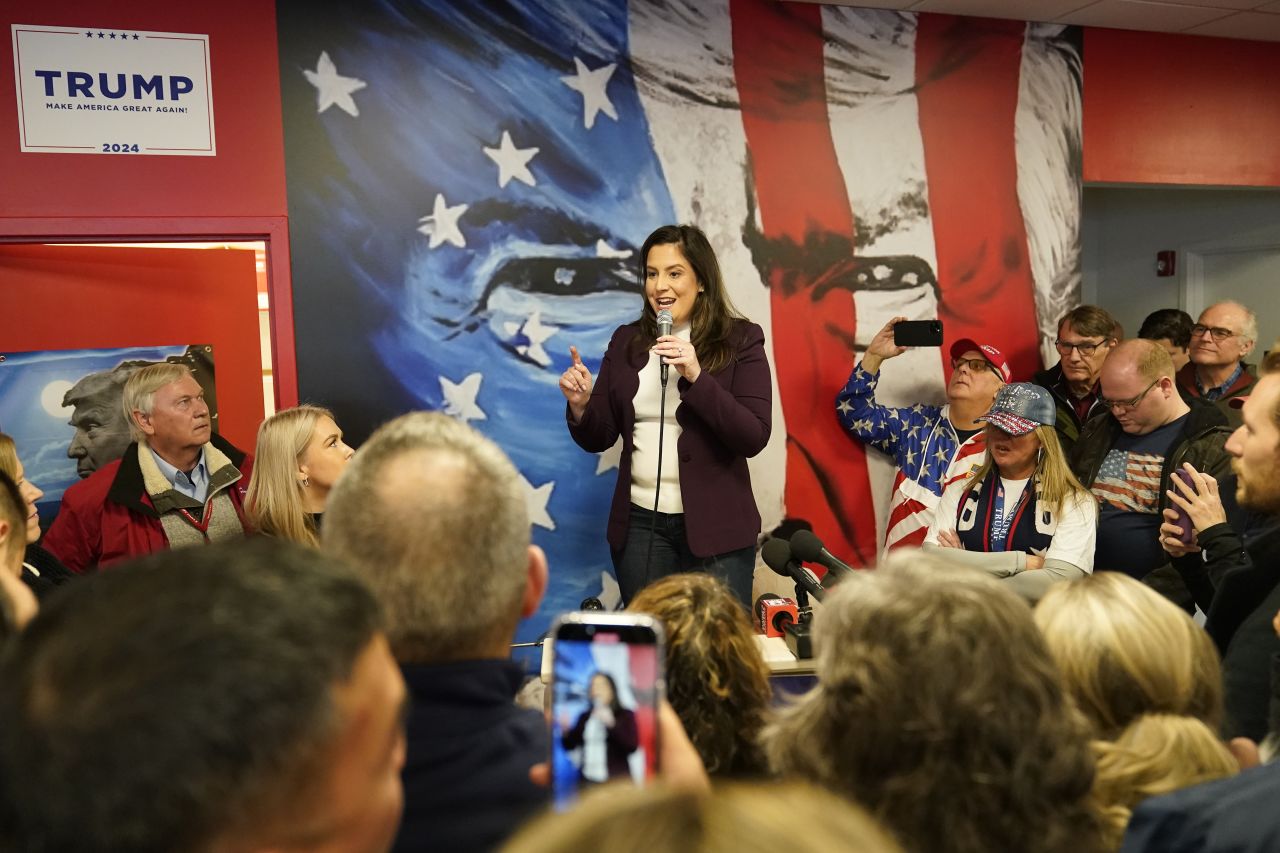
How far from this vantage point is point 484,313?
3842 mm

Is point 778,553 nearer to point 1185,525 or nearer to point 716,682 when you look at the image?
point 716,682

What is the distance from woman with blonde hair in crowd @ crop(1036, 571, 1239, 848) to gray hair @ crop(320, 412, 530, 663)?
29.7 inches

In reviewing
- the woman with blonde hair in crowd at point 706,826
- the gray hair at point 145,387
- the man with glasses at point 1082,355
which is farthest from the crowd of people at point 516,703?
the man with glasses at point 1082,355

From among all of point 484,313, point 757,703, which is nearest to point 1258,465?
point 757,703

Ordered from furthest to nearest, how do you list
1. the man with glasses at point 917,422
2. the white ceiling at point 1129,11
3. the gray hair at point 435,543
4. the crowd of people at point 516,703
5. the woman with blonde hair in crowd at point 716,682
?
the white ceiling at point 1129,11 < the man with glasses at point 917,422 < the woman with blonde hair in crowd at point 716,682 < the gray hair at point 435,543 < the crowd of people at point 516,703

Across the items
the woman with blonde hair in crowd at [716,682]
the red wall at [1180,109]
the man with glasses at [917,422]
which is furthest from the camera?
the red wall at [1180,109]

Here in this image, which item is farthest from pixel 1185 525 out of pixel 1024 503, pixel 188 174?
pixel 188 174

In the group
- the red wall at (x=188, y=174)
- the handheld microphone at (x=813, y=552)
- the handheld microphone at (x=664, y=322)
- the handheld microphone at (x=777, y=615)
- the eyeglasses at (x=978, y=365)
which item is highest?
the red wall at (x=188, y=174)

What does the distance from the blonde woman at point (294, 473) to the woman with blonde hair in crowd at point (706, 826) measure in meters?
2.33

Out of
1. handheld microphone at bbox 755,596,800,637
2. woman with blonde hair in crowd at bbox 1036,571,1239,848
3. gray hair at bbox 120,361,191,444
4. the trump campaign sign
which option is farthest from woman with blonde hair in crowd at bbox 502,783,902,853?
the trump campaign sign

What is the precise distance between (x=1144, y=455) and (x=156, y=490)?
3.26 metres

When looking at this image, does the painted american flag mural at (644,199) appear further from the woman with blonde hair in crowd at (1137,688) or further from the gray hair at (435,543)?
the woman with blonde hair in crowd at (1137,688)

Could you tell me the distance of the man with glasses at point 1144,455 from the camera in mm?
3254

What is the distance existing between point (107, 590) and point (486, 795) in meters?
0.49
